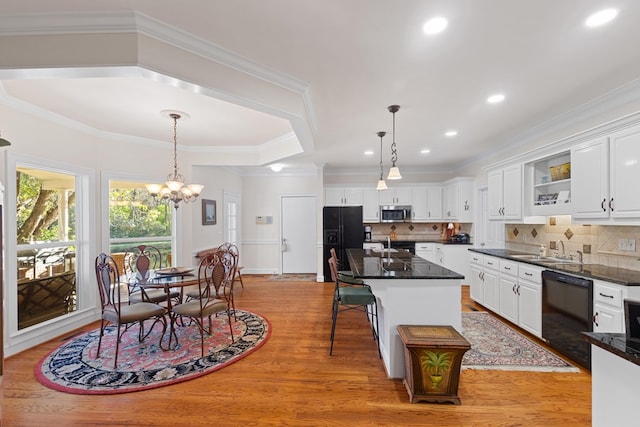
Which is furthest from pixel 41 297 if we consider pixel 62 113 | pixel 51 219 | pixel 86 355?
pixel 62 113

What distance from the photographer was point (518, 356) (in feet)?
9.16

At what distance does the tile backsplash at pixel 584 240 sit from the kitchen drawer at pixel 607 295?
71 centimetres

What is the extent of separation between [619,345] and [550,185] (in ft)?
10.6

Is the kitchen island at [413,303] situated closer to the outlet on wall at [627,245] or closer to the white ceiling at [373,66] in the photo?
the white ceiling at [373,66]

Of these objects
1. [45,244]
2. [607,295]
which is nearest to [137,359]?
[45,244]

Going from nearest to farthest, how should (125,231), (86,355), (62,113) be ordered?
1. (86,355)
2. (62,113)
3. (125,231)

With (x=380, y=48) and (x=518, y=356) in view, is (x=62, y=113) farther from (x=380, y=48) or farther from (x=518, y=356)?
(x=518, y=356)

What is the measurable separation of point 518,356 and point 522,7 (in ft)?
9.90

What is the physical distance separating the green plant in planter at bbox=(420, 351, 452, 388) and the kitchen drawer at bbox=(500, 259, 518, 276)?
2003 millimetres

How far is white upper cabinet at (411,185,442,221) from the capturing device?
6398 millimetres

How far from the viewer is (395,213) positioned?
641 cm

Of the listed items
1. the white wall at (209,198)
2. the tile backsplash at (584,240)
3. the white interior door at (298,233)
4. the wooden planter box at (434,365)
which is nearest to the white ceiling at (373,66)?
the white wall at (209,198)

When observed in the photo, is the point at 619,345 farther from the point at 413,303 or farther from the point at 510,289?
the point at 510,289

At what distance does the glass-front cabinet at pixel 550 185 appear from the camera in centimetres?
331
